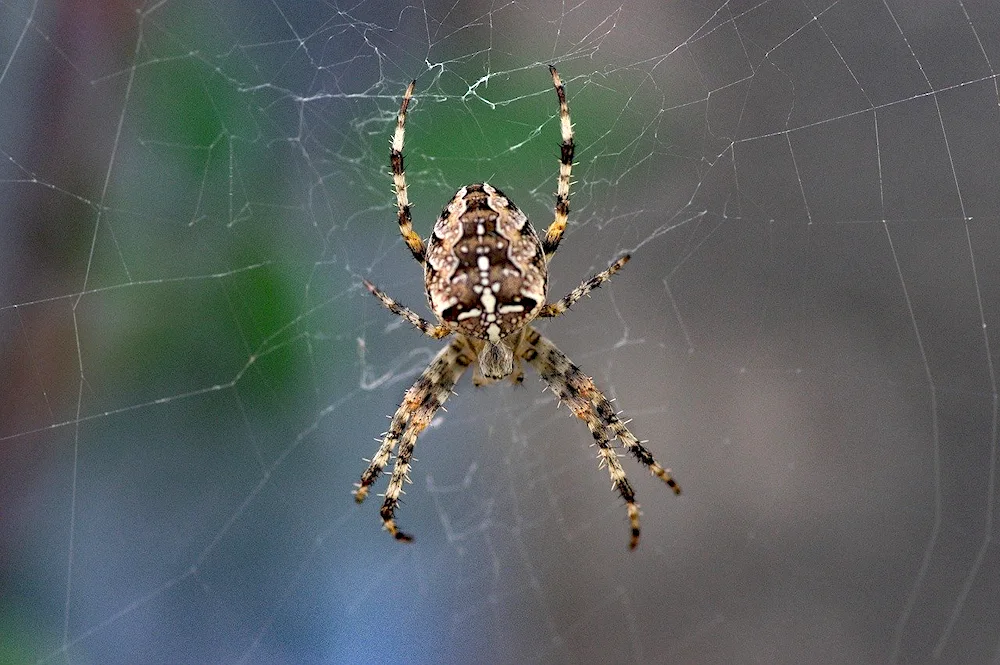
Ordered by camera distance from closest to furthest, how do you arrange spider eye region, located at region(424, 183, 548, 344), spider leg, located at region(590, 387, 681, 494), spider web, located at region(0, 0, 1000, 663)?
1. spider eye region, located at region(424, 183, 548, 344)
2. spider leg, located at region(590, 387, 681, 494)
3. spider web, located at region(0, 0, 1000, 663)

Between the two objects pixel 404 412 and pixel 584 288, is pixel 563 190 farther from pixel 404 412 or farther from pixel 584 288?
pixel 404 412

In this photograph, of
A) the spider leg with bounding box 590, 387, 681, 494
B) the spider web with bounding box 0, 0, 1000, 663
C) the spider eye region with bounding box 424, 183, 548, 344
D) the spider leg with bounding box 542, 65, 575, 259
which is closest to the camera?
the spider eye region with bounding box 424, 183, 548, 344

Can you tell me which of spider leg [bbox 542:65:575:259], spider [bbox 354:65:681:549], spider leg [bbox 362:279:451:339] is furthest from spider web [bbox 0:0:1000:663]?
spider leg [bbox 362:279:451:339]

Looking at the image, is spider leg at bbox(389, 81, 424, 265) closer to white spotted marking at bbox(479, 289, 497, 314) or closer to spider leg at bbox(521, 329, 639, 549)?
white spotted marking at bbox(479, 289, 497, 314)

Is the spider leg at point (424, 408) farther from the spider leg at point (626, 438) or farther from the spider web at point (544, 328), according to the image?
the spider web at point (544, 328)

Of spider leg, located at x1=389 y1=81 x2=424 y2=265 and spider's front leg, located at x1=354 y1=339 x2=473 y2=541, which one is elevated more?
spider leg, located at x1=389 y1=81 x2=424 y2=265

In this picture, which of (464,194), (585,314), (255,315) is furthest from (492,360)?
(585,314)

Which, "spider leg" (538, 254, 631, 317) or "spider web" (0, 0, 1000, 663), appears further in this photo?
"spider web" (0, 0, 1000, 663)

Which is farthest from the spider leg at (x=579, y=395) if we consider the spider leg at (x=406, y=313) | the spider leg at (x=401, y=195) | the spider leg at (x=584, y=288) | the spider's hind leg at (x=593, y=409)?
the spider leg at (x=401, y=195)
